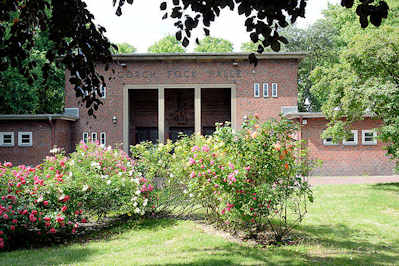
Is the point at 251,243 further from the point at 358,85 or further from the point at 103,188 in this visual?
the point at 358,85

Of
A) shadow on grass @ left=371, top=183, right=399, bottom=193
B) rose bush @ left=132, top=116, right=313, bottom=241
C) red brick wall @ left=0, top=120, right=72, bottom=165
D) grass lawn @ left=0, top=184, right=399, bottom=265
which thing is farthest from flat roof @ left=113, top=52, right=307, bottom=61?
rose bush @ left=132, top=116, right=313, bottom=241

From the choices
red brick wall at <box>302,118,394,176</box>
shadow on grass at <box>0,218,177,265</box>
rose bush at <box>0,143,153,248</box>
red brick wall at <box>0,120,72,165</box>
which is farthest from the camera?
red brick wall at <box>0,120,72,165</box>

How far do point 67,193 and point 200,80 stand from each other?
55.8 ft

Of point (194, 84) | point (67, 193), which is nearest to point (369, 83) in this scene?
point (67, 193)

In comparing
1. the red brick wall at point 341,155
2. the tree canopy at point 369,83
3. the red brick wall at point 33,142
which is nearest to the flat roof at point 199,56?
the red brick wall at point 341,155

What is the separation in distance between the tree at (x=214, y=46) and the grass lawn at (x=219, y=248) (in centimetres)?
4374

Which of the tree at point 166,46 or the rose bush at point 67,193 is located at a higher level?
the tree at point 166,46

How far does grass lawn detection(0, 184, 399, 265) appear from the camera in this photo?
18.0 feet

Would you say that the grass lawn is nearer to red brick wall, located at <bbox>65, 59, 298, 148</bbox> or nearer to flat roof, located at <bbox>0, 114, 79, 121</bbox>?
red brick wall, located at <bbox>65, 59, 298, 148</bbox>

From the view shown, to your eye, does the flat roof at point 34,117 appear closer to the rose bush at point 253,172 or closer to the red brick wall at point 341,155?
the red brick wall at point 341,155

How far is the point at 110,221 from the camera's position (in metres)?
8.52

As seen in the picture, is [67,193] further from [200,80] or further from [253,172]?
[200,80]

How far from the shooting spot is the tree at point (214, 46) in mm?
50906

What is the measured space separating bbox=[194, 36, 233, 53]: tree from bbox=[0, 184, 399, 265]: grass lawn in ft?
144
